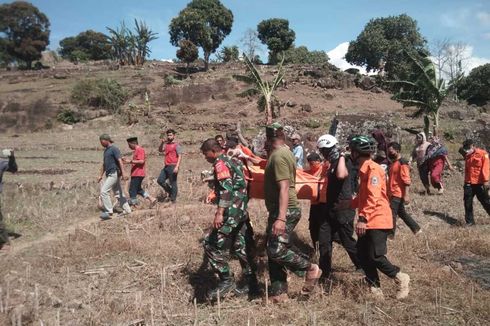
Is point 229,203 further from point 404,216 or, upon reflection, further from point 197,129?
point 197,129

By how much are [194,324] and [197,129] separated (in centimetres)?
2276

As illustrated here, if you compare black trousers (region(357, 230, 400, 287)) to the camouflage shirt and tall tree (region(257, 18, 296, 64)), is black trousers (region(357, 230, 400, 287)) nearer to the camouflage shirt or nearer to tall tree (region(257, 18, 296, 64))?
the camouflage shirt

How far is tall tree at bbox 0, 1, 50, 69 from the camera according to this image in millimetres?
51375

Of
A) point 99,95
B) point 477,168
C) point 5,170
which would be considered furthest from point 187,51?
point 477,168

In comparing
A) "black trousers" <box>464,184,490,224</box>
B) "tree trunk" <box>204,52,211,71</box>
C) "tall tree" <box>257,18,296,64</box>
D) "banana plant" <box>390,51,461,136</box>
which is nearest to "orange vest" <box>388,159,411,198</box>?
"black trousers" <box>464,184,490,224</box>

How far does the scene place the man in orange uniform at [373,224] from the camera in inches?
161

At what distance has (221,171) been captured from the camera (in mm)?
4258

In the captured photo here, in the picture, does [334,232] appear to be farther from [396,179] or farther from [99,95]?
[99,95]

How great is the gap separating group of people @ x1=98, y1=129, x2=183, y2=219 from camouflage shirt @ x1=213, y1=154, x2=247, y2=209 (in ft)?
13.2

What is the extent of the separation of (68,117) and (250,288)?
91.1 feet

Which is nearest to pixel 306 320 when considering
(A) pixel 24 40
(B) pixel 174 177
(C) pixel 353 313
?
(C) pixel 353 313

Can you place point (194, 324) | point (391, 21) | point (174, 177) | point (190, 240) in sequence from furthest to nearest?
1. point (391, 21)
2. point (174, 177)
3. point (190, 240)
4. point (194, 324)

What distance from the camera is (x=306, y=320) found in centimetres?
381

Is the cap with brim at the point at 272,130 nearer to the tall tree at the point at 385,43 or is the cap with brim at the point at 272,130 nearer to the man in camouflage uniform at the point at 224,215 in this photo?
the man in camouflage uniform at the point at 224,215
